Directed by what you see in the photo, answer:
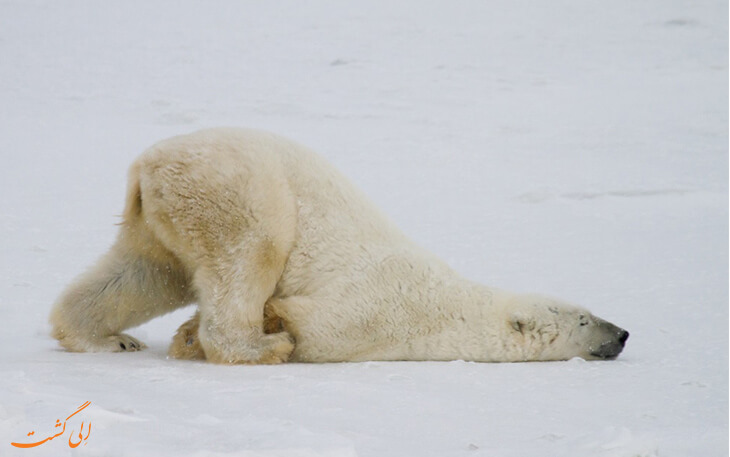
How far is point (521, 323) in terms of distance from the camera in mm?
4582

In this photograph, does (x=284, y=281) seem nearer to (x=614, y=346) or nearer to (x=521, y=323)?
(x=521, y=323)

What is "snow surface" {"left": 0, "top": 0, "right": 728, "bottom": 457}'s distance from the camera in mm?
3145

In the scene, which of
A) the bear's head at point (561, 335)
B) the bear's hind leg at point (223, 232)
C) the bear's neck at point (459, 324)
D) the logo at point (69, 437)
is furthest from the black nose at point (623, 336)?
the logo at point (69, 437)

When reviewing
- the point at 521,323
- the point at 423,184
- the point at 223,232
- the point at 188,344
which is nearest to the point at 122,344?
the point at 188,344

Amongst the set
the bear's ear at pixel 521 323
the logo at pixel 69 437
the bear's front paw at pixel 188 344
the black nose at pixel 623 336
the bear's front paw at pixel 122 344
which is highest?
the logo at pixel 69 437

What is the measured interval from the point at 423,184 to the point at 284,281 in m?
3.89

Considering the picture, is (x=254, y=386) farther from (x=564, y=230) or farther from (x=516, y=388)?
(x=564, y=230)

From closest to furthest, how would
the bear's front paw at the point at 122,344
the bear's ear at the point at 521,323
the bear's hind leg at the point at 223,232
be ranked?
1. the bear's hind leg at the point at 223,232
2. the bear's ear at the point at 521,323
3. the bear's front paw at the point at 122,344

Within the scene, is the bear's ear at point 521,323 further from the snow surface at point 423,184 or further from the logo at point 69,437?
the logo at point 69,437

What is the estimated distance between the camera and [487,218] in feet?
24.1

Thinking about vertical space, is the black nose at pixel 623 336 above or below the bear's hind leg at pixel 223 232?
below

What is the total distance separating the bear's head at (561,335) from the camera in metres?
4.52

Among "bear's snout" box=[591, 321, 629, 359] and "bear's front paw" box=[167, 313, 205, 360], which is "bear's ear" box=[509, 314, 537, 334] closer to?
"bear's snout" box=[591, 321, 629, 359]

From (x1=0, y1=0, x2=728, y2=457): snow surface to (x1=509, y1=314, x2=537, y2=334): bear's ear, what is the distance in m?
0.26
